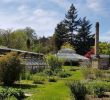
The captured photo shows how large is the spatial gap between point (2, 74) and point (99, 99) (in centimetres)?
1146

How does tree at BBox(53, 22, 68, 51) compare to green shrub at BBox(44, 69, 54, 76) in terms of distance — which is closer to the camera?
green shrub at BBox(44, 69, 54, 76)

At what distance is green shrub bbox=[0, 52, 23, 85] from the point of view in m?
31.8

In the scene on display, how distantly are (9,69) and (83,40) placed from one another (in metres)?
75.6

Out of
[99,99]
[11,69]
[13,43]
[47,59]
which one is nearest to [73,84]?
[99,99]

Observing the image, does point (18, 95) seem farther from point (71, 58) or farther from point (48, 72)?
point (71, 58)

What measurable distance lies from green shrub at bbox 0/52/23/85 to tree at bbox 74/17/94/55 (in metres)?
72.2

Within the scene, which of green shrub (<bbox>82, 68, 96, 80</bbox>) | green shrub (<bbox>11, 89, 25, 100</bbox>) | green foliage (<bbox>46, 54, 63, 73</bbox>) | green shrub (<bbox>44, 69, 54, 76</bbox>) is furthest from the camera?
green foliage (<bbox>46, 54, 63, 73</bbox>)

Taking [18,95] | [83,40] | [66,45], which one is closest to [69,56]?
[66,45]

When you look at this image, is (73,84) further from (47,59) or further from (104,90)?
(47,59)

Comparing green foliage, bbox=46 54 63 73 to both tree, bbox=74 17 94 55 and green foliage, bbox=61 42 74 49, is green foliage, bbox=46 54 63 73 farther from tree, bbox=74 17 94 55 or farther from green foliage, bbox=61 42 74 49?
tree, bbox=74 17 94 55

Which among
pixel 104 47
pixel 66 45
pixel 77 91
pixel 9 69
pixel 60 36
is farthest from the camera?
pixel 60 36

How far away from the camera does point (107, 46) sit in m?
105

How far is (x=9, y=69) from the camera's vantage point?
31891mm

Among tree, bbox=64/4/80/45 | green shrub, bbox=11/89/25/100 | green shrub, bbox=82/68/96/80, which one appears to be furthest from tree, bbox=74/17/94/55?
green shrub, bbox=11/89/25/100
